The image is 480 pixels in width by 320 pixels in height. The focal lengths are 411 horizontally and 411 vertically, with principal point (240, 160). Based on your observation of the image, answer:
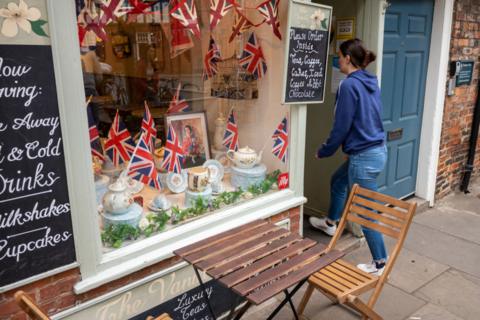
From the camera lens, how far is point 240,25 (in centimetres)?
317

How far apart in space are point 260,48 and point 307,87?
0.51 m

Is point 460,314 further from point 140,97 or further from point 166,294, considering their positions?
point 140,97

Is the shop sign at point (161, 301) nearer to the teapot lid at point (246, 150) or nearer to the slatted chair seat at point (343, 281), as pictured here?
the slatted chair seat at point (343, 281)

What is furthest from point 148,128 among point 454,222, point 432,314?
point 454,222

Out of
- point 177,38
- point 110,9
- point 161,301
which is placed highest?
point 110,9

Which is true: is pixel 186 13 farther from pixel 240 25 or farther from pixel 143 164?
pixel 143 164

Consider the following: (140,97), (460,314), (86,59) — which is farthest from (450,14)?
(86,59)

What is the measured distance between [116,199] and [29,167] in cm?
68

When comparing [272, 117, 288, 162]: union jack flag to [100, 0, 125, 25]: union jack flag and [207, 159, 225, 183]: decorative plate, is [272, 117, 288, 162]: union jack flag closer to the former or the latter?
[207, 159, 225, 183]: decorative plate

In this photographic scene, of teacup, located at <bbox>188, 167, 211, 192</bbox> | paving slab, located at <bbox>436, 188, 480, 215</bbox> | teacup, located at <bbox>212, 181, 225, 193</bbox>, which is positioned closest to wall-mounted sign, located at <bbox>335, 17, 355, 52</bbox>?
teacup, located at <bbox>212, 181, 225, 193</bbox>

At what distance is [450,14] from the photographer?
4.42 metres

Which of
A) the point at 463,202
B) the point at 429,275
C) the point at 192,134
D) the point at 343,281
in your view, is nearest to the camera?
the point at 343,281

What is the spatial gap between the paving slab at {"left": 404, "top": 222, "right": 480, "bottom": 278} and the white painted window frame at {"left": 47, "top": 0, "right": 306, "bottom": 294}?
7.54ft

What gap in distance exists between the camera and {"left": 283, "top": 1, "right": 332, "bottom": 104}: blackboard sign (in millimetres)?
2801
